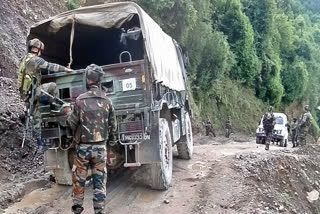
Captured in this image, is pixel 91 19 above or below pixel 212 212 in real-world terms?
above

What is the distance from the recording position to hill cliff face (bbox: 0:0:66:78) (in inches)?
437

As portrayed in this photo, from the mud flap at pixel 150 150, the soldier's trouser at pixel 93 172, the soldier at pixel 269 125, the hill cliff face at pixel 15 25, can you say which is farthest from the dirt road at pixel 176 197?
the soldier at pixel 269 125

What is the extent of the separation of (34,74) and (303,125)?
1192 cm

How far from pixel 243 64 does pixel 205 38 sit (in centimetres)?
878

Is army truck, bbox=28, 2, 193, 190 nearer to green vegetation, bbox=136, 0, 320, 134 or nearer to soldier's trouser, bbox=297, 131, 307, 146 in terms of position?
soldier's trouser, bbox=297, 131, 307, 146

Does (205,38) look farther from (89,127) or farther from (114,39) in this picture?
(89,127)

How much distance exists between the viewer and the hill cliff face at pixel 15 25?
1110 cm

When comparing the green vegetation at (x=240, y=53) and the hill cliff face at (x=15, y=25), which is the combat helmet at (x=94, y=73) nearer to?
the hill cliff face at (x=15, y=25)

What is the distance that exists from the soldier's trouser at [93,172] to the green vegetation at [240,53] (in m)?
13.5

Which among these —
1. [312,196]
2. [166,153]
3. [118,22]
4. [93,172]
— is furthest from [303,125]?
[93,172]

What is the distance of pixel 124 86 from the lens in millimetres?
6207

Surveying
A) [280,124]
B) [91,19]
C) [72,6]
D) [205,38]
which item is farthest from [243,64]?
[91,19]

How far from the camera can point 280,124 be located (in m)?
18.7

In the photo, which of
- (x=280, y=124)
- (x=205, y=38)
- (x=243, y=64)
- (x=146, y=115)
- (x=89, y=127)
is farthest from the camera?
(x=243, y=64)
